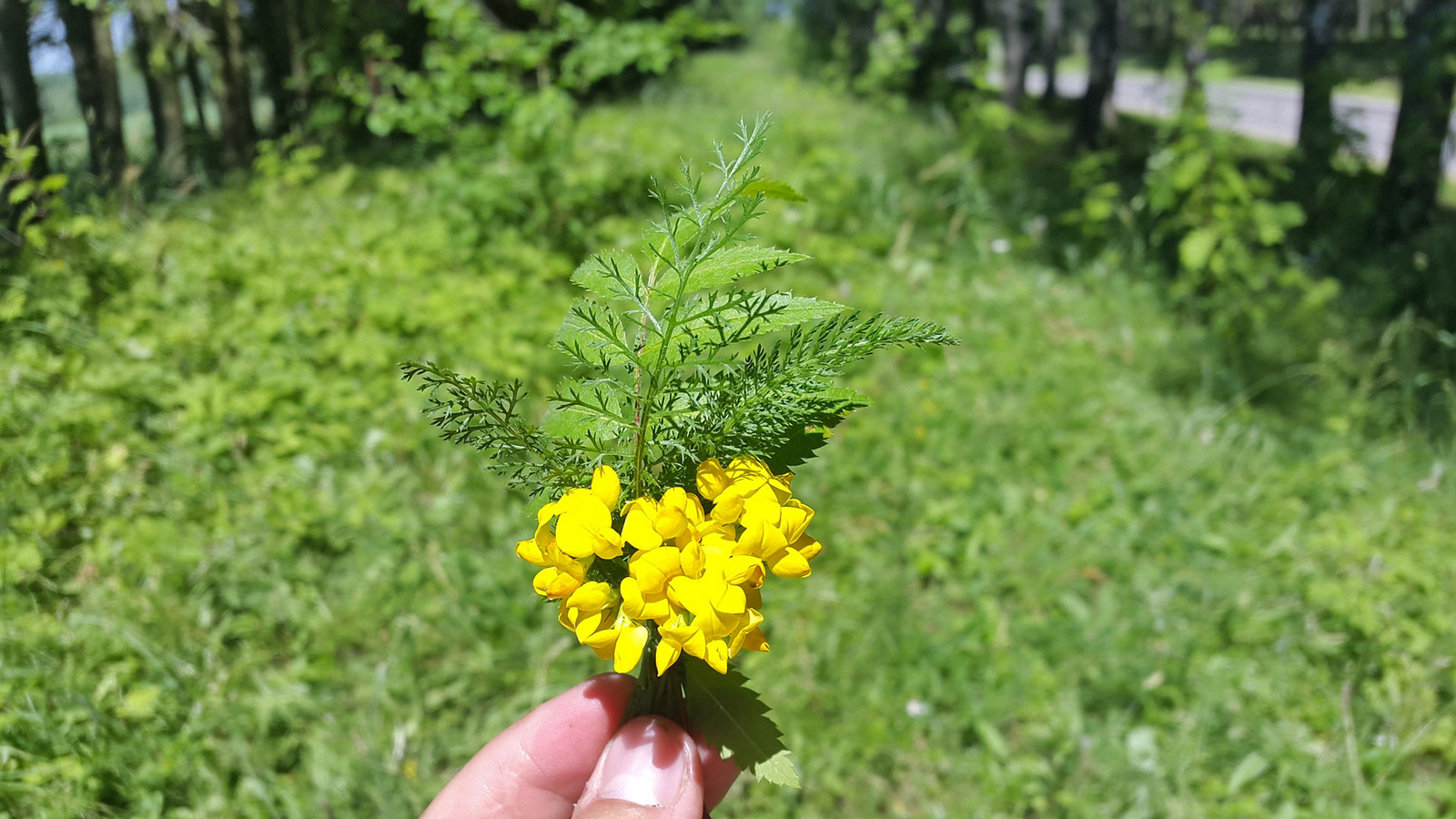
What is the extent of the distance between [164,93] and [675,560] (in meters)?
5.92

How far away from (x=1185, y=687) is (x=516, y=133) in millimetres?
4174

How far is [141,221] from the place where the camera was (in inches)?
164

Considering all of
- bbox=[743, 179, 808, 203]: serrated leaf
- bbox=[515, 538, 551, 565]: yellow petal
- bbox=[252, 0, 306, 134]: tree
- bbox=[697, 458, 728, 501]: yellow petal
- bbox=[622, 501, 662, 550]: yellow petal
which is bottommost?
bbox=[515, 538, 551, 565]: yellow petal

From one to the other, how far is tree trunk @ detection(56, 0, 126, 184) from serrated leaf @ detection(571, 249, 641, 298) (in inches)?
168

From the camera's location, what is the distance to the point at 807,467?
344cm

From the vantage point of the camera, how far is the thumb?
1143 mm

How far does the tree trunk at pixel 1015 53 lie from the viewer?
9.11m

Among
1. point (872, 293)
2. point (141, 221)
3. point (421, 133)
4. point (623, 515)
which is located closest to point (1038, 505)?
point (872, 293)

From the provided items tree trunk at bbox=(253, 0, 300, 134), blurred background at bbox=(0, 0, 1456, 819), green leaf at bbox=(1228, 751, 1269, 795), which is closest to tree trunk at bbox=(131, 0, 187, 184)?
blurred background at bbox=(0, 0, 1456, 819)

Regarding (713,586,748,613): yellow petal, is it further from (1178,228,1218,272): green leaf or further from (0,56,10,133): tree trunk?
(1178,228,1218,272): green leaf

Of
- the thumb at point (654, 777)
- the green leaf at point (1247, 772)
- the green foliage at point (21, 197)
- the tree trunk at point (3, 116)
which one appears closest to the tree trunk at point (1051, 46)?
the green leaf at point (1247, 772)

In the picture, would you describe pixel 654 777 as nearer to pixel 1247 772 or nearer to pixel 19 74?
pixel 1247 772

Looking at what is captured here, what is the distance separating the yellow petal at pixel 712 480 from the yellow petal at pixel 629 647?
186 millimetres

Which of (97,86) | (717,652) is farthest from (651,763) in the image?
(97,86)
